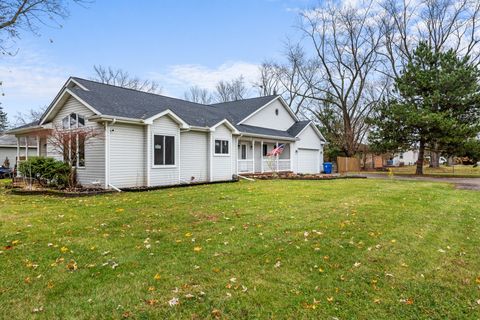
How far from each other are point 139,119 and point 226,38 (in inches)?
605

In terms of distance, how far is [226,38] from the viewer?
82.3 feet

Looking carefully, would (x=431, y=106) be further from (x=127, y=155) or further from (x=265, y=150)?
(x=127, y=155)

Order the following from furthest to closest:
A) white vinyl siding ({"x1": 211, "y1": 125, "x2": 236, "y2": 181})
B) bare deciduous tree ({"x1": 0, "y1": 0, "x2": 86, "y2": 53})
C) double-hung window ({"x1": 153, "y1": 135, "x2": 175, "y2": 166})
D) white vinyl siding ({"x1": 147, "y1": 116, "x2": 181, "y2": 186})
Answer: white vinyl siding ({"x1": 211, "y1": 125, "x2": 236, "y2": 181})
bare deciduous tree ({"x1": 0, "y1": 0, "x2": 86, "y2": 53})
double-hung window ({"x1": 153, "y1": 135, "x2": 175, "y2": 166})
white vinyl siding ({"x1": 147, "y1": 116, "x2": 181, "y2": 186})

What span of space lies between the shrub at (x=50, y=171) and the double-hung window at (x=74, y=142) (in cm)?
40

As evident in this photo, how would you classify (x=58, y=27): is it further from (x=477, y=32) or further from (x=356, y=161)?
(x=477, y=32)

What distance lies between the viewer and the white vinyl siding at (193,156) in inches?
579

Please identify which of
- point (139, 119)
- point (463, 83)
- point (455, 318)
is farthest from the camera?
point (463, 83)

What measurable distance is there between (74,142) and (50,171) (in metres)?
1.41

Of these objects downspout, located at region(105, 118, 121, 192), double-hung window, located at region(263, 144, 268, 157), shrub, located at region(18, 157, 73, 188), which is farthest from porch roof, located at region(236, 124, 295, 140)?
shrub, located at region(18, 157, 73, 188)

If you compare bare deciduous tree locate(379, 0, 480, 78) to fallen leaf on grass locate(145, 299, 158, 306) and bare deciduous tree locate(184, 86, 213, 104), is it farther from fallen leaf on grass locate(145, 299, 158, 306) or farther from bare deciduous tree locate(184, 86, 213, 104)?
fallen leaf on grass locate(145, 299, 158, 306)

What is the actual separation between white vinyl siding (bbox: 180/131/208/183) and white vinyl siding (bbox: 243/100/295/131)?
21.6ft

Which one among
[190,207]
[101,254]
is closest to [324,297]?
[101,254]

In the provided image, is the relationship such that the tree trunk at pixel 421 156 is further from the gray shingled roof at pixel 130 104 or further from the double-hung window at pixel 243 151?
the gray shingled roof at pixel 130 104

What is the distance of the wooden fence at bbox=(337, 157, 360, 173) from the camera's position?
92.0 feet
